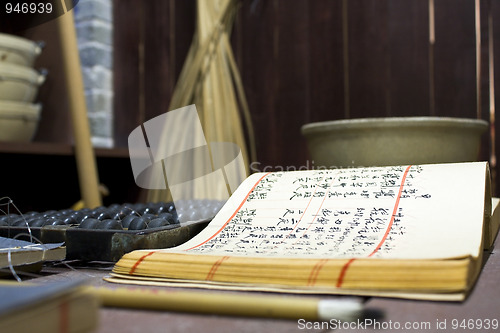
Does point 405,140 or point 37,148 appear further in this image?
point 37,148

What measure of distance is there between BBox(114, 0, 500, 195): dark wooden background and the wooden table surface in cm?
117

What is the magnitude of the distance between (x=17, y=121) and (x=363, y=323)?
1.04 metres

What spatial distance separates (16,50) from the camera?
112 cm

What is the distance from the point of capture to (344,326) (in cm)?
26

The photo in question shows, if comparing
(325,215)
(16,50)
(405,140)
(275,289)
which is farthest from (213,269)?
(16,50)

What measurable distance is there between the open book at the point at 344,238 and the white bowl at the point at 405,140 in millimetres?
203

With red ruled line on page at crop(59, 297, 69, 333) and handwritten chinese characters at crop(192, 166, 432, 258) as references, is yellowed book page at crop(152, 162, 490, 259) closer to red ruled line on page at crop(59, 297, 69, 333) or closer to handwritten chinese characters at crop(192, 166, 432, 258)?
handwritten chinese characters at crop(192, 166, 432, 258)

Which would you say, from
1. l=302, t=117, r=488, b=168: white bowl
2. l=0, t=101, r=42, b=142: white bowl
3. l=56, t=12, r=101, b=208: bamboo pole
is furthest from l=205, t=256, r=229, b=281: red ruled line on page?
l=0, t=101, r=42, b=142: white bowl

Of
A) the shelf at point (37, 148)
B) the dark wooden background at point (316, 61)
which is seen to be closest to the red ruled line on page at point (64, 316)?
the shelf at point (37, 148)

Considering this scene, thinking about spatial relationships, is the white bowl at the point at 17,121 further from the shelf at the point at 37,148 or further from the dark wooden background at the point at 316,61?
the dark wooden background at the point at 316,61

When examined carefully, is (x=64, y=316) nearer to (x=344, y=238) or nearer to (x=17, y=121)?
(x=344, y=238)

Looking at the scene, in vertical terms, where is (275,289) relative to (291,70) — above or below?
below

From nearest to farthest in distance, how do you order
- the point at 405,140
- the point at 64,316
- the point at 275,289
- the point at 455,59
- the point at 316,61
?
the point at 64,316 < the point at 275,289 < the point at 405,140 < the point at 455,59 < the point at 316,61

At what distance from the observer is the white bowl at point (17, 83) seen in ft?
3.53
